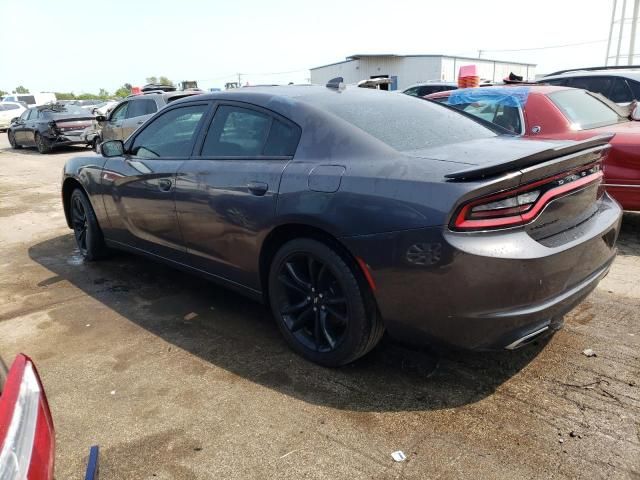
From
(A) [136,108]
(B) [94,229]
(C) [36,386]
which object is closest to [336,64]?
(A) [136,108]

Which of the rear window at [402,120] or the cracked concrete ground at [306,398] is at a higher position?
the rear window at [402,120]

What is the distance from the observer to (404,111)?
3246 mm

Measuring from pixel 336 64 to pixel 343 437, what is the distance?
45.4m

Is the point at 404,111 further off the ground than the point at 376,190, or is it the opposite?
the point at 404,111

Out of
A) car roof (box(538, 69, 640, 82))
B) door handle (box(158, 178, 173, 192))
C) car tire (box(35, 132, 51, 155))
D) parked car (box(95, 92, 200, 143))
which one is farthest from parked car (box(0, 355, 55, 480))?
car tire (box(35, 132, 51, 155))

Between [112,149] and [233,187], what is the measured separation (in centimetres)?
178

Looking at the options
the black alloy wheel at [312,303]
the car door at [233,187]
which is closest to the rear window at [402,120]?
the car door at [233,187]

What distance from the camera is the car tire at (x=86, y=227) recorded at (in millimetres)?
4930

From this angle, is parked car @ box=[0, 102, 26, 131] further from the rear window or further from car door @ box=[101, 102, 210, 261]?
the rear window

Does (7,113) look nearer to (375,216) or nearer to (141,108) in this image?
(141,108)

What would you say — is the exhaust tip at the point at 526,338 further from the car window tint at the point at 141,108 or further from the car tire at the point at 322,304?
the car window tint at the point at 141,108

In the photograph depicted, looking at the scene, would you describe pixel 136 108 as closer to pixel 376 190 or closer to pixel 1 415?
pixel 376 190

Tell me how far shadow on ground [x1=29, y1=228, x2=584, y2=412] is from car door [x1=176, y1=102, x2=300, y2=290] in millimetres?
403

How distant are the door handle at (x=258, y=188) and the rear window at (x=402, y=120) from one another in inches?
23.1
